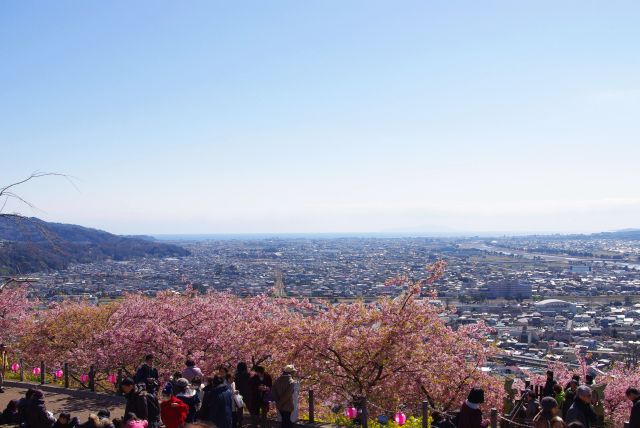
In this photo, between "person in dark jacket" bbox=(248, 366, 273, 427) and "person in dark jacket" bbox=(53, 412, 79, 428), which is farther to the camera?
"person in dark jacket" bbox=(248, 366, 273, 427)

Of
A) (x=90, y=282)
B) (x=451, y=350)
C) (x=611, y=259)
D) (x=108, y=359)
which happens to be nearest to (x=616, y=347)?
(x=451, y=350)

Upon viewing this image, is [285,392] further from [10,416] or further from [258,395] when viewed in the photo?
[10,416]

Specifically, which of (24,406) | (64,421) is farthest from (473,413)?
(24,406)

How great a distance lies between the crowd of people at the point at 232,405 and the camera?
6.63 metres

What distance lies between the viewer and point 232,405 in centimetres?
783

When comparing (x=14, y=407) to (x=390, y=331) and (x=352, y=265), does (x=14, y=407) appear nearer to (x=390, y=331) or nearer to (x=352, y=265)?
(x=390, y=331)

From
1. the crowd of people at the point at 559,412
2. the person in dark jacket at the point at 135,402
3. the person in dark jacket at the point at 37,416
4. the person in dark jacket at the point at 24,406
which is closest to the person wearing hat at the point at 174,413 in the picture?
the person in dark jacket at the point at 135,402

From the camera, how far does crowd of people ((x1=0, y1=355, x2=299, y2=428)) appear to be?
281 inches

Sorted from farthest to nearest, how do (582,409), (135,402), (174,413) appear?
(135,402), (174,413), (582,409)

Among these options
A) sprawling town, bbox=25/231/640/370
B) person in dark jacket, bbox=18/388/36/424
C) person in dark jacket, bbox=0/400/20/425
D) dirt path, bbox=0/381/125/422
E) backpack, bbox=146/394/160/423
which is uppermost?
backpack, bbox=146/394/160/423

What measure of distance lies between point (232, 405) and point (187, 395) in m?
0.67

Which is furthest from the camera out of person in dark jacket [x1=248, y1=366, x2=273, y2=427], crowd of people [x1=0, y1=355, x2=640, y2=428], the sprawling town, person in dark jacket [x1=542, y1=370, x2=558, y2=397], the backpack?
the sprawling town

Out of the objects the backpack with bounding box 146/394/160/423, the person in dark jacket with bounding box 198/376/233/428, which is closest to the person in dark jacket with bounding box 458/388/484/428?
the person in dark jacket with bounding box 198/376/233/428

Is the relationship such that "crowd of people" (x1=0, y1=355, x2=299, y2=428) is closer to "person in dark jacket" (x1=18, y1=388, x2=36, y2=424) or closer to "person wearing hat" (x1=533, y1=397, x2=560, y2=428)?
"person in dark jacket" (x1=18, y1=388, x2=36, y2=424)
